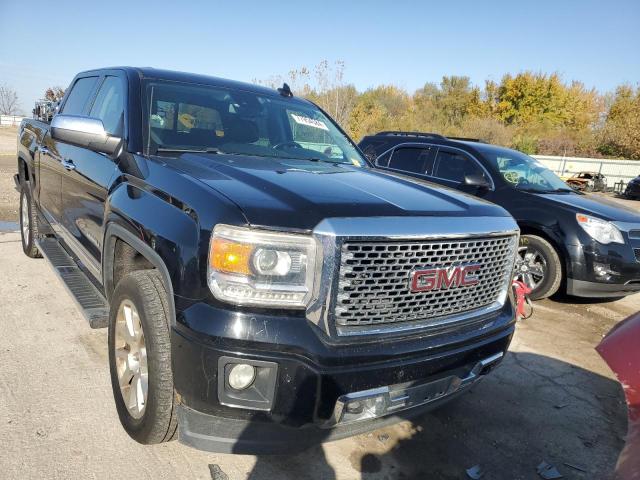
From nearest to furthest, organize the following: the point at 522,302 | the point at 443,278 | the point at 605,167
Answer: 1. the point at 443,278
2. the point at 522,302
3. the point at 605,167

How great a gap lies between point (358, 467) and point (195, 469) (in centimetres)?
82

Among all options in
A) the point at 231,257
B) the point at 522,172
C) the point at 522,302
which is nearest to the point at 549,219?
the point at 522,172

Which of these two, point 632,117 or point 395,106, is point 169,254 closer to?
point 632,117

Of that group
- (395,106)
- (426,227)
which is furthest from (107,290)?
(395,106)

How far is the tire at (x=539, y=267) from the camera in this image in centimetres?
551

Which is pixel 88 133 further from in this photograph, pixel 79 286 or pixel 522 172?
pixel 522 172

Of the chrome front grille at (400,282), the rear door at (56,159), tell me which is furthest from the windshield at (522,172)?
the rear door at (56,159)

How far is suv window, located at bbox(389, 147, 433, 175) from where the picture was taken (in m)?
6.78

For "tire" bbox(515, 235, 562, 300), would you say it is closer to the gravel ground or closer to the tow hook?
the tow hook

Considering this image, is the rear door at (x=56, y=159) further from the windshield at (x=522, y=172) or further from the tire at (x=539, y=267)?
the windshield at (x=522, y=172)

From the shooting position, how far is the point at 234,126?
3.28m

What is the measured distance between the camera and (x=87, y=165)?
3.29 m

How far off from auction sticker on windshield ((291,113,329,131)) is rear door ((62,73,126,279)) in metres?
1.26

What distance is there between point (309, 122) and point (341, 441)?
2.37 m
